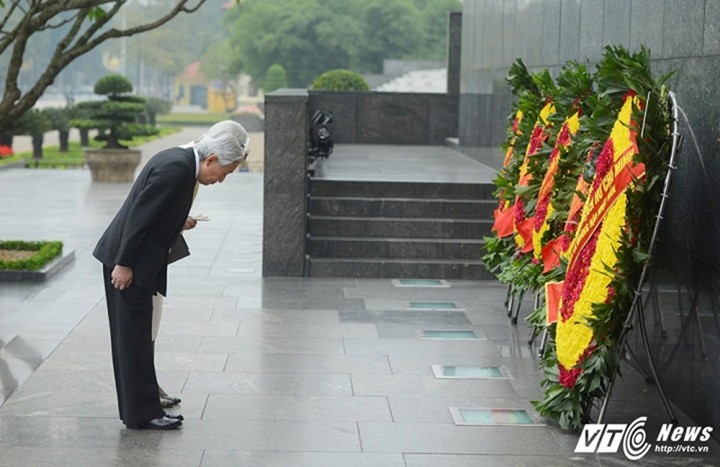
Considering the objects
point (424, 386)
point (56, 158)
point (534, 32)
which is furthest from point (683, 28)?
point (56, 158)

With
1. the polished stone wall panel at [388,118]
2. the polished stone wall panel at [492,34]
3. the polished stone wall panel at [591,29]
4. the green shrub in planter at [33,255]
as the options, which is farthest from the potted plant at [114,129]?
the polished stone wall panel at [591,29]

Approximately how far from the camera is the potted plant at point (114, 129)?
2411 cm

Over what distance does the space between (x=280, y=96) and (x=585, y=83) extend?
4.69 metres

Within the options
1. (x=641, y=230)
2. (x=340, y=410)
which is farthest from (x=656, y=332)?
(x=340, y=410)

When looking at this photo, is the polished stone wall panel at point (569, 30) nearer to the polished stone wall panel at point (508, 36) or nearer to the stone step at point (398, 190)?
the stone step at point (398, 190)

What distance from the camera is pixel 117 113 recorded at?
24.8 meters

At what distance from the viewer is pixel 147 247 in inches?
263

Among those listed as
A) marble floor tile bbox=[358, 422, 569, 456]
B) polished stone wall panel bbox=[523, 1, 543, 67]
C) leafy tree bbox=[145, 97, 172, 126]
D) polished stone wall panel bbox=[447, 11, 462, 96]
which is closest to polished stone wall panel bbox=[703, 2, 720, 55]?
marble floor tile bbox=[358, 422, 569, 456]

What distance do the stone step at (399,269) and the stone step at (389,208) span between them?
911 mm

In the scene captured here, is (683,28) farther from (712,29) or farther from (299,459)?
(299,459)

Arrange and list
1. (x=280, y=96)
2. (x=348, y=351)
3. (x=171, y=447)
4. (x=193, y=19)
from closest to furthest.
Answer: (x=171, y=447) < (x=348, y=351) < (x=280, y=96) < (x=193, y=19)

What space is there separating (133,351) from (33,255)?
6.00 m

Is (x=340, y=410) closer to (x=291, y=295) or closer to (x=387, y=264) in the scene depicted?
(x=291, y=295)

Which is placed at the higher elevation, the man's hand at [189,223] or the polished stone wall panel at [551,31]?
the polished stone wall panel at [551,31]
